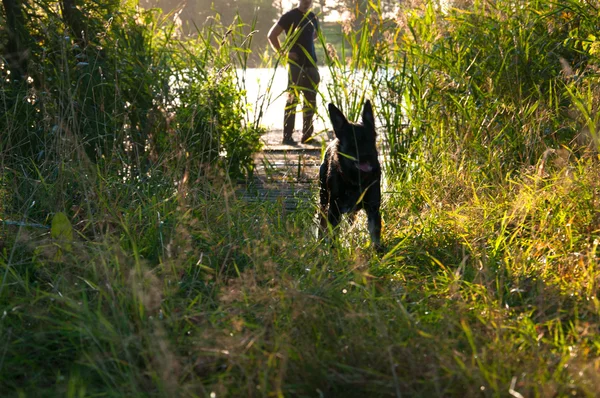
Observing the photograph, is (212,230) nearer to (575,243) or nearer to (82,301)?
(82,301)

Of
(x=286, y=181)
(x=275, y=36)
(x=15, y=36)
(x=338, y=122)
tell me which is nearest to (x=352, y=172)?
(x=338, y=122)

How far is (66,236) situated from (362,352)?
1717 millimetres

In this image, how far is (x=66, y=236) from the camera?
12.2 feet

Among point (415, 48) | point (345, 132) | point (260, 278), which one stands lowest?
point (260, 278)

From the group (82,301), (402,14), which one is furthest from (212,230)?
(402,14)

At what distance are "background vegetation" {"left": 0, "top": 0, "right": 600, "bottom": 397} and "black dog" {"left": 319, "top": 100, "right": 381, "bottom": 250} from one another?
0.21 meters

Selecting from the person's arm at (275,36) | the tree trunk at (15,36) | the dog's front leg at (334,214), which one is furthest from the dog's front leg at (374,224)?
A: the person's arm at (275,36)

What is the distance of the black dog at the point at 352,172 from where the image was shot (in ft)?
15.9

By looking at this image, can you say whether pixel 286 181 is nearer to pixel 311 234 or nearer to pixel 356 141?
pixel 356 141

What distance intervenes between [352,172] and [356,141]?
7.8 inches

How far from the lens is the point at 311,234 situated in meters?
4.38

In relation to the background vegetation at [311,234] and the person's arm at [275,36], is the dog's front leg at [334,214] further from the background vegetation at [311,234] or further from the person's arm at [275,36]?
the person's arm at [275,36]

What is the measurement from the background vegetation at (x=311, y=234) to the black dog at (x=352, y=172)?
0.68ft

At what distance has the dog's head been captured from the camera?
4891mm
